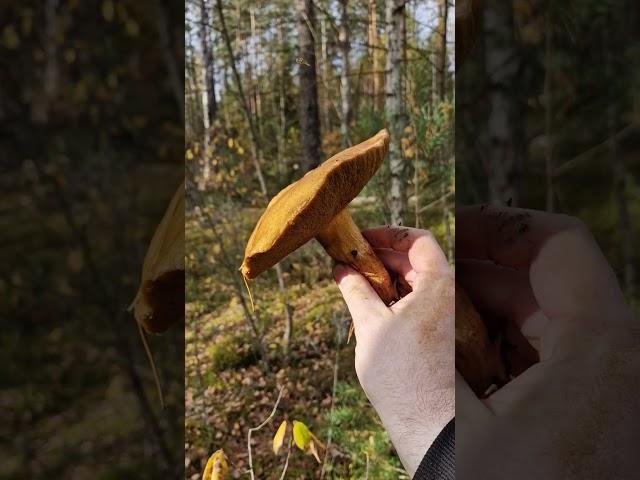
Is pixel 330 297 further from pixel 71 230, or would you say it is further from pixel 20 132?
pixel 20 132

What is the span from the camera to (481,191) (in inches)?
41.6

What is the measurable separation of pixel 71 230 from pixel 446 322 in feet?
2.39

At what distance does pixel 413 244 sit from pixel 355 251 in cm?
14

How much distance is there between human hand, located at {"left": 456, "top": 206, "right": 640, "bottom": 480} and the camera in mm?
1011

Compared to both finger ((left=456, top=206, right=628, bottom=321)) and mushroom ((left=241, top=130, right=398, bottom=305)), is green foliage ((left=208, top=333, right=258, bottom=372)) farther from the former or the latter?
finger ((left=456, top=206, right=628, bottom=321))

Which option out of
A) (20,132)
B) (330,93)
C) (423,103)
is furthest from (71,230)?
(423,103)

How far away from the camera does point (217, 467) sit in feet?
4.76

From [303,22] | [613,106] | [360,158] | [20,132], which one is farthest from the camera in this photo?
[303,22]

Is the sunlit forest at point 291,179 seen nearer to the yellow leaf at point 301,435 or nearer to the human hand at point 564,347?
the yellow leaf at point 301,435

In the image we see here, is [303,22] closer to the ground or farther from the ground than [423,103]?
farther from the ground

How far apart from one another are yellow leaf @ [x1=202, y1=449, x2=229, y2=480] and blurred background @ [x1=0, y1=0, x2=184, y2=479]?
0.47 metres

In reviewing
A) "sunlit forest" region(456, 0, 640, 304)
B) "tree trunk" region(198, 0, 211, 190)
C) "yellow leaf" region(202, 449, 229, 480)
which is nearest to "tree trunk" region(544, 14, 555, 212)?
"sunlit forest" region(456, 0, 640, 304)

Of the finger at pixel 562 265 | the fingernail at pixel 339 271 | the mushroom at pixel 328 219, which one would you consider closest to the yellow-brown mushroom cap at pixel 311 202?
the mushroom at pixel 328 219

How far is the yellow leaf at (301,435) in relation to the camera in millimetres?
1453
